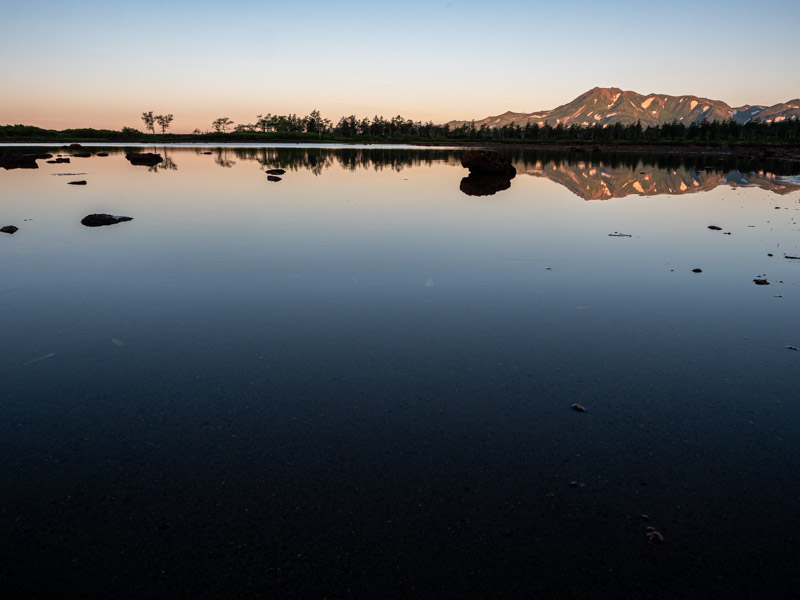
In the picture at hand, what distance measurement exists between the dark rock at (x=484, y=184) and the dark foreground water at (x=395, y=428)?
62.6 feet

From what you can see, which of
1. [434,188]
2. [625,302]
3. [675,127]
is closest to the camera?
[625,302]

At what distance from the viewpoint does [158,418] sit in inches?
217

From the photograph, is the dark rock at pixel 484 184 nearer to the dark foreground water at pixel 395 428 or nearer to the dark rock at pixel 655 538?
the dark foreground water at pixel 395 428

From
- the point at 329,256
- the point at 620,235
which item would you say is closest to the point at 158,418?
the point at 329,256

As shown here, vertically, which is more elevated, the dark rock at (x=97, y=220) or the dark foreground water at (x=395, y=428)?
the dark rock at (x=97, y=220)

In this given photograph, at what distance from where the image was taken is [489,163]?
4347 centimetres

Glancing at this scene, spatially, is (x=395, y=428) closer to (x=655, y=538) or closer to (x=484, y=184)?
(x=655, y=538)

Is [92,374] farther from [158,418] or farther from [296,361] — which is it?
[296,361]

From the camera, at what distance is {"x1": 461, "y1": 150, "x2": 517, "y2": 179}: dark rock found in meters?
42.6

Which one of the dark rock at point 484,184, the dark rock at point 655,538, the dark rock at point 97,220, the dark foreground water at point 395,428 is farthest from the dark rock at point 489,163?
the dark rock at point 655,538

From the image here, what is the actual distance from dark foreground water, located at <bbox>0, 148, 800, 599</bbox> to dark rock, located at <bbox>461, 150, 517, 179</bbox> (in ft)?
104

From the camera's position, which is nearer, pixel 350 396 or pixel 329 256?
pixel 350 396

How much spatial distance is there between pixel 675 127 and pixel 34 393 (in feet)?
687

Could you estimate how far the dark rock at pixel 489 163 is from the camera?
4256 cm
